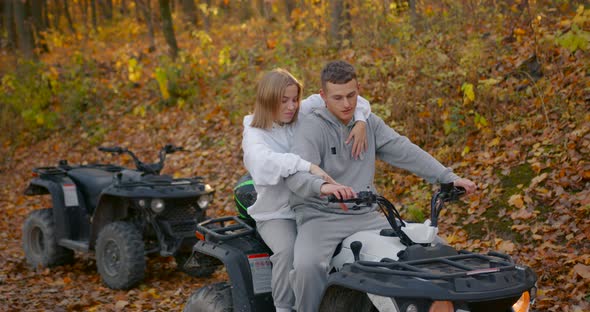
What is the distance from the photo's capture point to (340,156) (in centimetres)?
428

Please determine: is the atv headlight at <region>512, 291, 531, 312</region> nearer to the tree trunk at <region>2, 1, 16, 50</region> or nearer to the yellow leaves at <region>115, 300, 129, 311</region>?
the yellow leaves at <region>115, 300, 129, 311</region>

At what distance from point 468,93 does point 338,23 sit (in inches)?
215

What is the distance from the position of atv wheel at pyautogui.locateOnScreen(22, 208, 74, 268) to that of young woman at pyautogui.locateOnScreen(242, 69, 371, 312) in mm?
4877

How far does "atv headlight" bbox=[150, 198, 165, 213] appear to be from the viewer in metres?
7.46

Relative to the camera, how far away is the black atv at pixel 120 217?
7410 mm

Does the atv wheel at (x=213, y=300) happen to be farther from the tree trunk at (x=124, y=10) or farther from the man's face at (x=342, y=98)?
the tree trunk at (x=124, y=10)

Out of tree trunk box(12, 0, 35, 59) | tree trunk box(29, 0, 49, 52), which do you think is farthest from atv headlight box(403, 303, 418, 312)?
tree trunk box(29, 0, 49, 52)

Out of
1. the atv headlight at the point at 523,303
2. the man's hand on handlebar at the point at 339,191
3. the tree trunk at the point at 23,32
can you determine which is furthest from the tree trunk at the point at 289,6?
the atv headlight at the point at 523,303

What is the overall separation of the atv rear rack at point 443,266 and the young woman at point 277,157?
28.3 inches

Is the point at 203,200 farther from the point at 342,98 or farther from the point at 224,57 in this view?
the point at 224,57

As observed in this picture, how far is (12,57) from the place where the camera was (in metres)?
19.6

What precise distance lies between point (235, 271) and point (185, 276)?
11.9ft

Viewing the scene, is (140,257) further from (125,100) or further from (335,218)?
(125,100)

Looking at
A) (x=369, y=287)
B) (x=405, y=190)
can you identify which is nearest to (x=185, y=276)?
(x=405, y=190)
